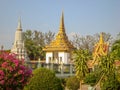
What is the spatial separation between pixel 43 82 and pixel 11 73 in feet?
7.12

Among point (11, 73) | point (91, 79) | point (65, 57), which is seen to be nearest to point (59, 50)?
point (65, 57)

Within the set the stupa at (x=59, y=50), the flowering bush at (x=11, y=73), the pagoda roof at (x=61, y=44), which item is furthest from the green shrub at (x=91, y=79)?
the pagoda roof at (x=61, y=44)

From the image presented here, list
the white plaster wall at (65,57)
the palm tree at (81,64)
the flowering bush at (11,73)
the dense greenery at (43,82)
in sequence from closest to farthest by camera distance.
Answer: the dense greenery at (43,82) < the flowering bush at (11,73) < the palm tree at (81,64) < the white plaster wall at (65,57)

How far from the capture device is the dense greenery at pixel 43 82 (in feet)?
57.0

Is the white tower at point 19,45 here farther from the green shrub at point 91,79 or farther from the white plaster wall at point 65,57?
the green shrub at point 91,79

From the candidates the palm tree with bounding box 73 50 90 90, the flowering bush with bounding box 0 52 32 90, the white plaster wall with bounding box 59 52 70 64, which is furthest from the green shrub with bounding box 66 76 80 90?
the flowering bush with bounding box 0 52 32 90

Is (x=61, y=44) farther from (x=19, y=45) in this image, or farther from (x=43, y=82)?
(x=43, y=82)

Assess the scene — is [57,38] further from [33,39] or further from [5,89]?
[5,89]

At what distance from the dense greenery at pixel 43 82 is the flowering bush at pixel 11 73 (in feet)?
4.06

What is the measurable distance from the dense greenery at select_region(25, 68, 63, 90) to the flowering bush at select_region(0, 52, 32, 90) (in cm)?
124

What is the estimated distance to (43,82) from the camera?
57.2ft

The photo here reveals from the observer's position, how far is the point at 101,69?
3331cm

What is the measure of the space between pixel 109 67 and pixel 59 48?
22851 millimetres

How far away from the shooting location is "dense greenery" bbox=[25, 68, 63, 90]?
17359 millimetres
